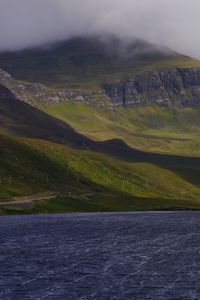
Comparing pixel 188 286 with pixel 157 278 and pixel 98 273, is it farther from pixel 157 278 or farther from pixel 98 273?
pixel 98 273

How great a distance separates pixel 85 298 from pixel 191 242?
93081 millimetres

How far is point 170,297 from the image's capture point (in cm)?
10069

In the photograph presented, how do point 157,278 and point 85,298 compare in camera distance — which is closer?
point 85,298

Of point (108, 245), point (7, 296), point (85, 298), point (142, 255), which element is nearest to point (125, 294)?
point (85, 298)

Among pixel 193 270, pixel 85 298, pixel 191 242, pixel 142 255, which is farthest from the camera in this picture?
pixel 191 242

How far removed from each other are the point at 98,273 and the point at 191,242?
70.4 meters

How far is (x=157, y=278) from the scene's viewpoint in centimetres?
11919

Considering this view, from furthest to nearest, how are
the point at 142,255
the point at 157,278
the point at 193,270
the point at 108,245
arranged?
the point at 108,245, the point at 142,255, the point at 193,270, the point at 157,278

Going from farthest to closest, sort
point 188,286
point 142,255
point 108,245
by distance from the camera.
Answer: point 108,245 → point 142,255 → point 188,286

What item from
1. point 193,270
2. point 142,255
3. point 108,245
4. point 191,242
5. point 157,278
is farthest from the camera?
point 191,242

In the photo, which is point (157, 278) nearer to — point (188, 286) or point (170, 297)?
point (188, 286)

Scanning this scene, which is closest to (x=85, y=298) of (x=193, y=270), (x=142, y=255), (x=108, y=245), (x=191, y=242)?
(x=193, y=270)

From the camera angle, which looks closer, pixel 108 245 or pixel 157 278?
pixel 157 278

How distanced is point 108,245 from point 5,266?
48.5 metres
